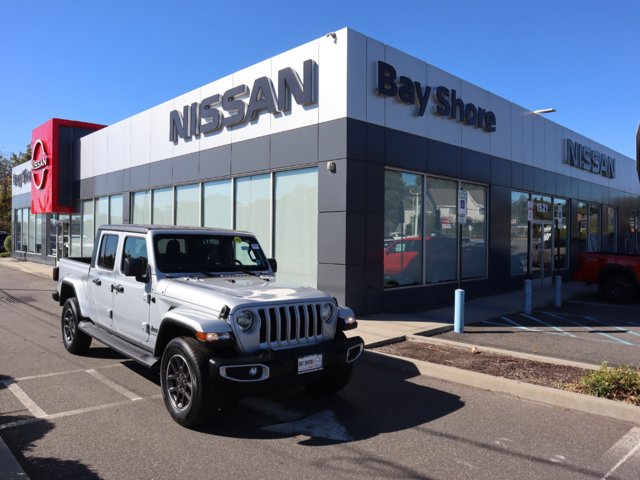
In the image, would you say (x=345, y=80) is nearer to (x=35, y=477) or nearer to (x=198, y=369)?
(x=198, y=369)

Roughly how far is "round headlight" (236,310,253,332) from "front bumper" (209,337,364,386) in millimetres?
269

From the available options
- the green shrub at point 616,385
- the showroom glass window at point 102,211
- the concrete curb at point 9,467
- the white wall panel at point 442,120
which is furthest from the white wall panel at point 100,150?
the green shrub at point 616,385

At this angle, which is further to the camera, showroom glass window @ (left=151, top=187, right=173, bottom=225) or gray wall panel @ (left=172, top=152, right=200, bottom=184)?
showroom glass window @ (left=151, top=187, right=173, bottom=225)

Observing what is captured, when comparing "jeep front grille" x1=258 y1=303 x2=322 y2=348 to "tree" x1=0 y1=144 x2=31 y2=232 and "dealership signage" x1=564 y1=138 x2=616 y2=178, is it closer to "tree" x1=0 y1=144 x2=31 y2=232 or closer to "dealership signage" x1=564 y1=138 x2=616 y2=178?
"dealership signage" x1=564 y1=138 x2=616 y2=178

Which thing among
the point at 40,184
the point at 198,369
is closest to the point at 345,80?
the point at 198,369

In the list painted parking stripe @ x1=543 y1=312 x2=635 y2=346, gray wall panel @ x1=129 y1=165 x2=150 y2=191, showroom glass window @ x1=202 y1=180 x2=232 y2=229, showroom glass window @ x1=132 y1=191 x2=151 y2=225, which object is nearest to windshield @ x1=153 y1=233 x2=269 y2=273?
painted parking stripe @ x1=543 y1=312 x2=635 y2=346

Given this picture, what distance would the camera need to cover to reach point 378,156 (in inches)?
429

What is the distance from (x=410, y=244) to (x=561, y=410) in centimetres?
693

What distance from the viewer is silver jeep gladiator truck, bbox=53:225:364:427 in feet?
14.4

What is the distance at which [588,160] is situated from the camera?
70.7 ft

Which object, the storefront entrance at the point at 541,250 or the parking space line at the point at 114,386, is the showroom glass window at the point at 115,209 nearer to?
the parking space line at the point at 114,386

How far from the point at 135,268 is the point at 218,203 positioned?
355 inches

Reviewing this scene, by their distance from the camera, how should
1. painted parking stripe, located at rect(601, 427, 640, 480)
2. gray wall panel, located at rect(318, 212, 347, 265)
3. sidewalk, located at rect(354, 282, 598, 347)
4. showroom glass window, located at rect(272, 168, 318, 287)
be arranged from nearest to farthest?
painted parking stripe, located at rect(601, 427, 640, 480) → sidewalk, located at rect(354, 282, 598, 347) → gray wall panel, located at rect(318, 212, 347, 265) → showroom glass window, located at rect(272, 168, 318, 287)

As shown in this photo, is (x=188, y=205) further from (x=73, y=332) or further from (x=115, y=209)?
(x=73, y=332)
